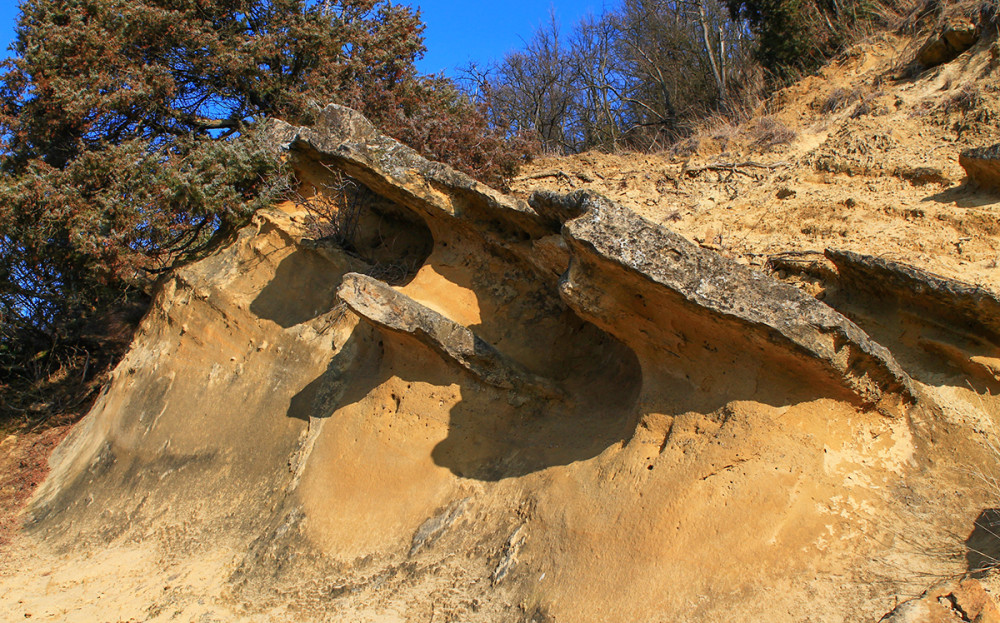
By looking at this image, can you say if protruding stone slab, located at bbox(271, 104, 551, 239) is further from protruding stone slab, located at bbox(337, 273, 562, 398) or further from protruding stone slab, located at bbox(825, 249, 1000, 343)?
protruding stone slab, located at bbox(825, 249, 1000, 343)

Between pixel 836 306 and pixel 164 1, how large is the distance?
31.7 feet

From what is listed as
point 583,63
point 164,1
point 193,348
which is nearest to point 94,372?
point 193,348

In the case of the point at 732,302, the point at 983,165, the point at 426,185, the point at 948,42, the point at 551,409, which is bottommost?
the point at 551,409

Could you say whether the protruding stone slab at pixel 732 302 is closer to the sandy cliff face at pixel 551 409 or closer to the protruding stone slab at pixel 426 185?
the sandy cliff face at pixel 551 409

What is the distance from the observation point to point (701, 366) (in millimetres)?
4434

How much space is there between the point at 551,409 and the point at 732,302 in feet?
6.69

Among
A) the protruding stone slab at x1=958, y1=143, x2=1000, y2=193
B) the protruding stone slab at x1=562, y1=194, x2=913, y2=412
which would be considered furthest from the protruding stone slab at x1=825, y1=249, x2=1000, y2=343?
the protruding stone slab at x1=958, y1=143, x2=1000, y2=193

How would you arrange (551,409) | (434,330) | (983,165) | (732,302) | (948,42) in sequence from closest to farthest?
(732,302) → (434,330) → (551,409) → (983,165) → (948,42)

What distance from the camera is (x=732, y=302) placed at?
382cm

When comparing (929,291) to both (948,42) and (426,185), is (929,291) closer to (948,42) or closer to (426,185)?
(426,185)

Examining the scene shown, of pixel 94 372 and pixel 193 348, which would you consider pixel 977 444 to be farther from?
pixel 94 372

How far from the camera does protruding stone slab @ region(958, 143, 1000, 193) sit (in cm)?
552

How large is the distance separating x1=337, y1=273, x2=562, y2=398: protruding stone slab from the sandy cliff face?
23 mm

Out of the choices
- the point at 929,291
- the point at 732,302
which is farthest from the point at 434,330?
the point at 929,291
